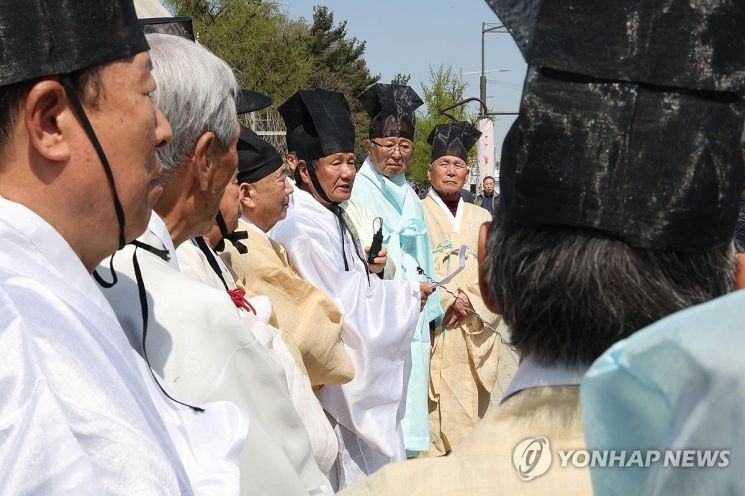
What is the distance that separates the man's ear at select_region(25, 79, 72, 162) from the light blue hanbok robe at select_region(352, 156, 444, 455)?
4.35 m

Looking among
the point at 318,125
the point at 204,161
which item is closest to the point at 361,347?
the point at 318,125

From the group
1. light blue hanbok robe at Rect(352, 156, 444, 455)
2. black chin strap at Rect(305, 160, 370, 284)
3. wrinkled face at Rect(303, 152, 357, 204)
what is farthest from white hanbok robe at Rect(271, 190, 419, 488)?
light blue hanbok robe at Rect(352, 156, 444, 455)

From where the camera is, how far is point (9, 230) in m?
1.39

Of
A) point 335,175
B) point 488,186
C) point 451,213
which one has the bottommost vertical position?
point 488,186

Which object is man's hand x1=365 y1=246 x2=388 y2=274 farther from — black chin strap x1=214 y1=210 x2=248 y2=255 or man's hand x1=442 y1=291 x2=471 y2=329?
black chin strap x1=214 y1=210 x2=248 y2=255

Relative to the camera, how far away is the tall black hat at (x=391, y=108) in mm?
6574

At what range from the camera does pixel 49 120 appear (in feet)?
4.82

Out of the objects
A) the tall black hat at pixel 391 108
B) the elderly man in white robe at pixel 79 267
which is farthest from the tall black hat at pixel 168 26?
the tall black hat at pixel 391 108

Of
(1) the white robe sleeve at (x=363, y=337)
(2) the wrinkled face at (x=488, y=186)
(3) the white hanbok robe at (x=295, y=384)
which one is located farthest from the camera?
(2) the wrinkled face at (x=488, y=186)

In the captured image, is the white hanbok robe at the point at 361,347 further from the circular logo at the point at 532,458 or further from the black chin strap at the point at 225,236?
the circular logo at the point at 532,458

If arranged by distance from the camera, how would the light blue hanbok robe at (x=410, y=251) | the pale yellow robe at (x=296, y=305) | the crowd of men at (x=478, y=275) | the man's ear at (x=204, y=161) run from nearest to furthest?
the crowd of men at (x=478, y=275) < the man's ear at (x=204, y=161) < the pale yellow robe at (x=296, y=305) < the light blue hanbok robe at (x=410, y=251)

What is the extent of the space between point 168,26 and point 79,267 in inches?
61.1

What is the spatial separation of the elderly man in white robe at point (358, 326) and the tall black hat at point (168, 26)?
5.33 ft

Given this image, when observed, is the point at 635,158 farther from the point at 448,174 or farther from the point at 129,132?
the point at 448,174
